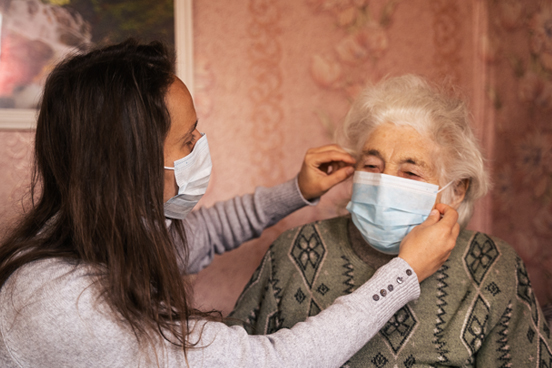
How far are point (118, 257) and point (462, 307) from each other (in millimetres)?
880

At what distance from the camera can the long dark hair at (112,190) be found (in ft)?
2.85

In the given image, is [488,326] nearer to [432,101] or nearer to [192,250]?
[432,101]

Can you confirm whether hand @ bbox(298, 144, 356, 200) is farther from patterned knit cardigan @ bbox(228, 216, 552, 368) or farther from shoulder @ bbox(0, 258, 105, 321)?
shoulder @ bbox(0, 258, 105, 321)

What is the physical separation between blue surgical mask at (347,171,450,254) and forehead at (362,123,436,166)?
0.08 metres

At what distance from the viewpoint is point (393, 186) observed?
1.24 m

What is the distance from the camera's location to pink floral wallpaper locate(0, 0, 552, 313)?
1.80m

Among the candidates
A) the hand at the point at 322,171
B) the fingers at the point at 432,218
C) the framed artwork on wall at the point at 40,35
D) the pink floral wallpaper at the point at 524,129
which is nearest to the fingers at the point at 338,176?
the hand at the point at 322,171

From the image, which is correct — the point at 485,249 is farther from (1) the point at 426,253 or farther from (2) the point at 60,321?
(2) the point at 60,321

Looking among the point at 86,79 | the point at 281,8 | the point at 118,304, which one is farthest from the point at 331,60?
the point at 118,304

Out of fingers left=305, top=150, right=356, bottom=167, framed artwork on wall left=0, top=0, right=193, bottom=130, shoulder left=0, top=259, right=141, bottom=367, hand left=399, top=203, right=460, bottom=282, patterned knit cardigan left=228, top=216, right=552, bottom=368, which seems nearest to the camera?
shoulder left=0, top=259, right=141, bottom=367

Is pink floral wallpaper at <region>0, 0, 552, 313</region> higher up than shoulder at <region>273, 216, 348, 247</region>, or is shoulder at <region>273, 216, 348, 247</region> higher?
pink floral wallpaper at <region>0, 0, 552, 313</region>

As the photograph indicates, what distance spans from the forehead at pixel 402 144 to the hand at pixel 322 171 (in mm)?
103

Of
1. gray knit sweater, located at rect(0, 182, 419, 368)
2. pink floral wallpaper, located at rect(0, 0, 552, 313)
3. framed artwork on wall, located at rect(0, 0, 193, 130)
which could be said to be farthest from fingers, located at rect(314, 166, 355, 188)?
framed artwork on wall, located at rect(0, 0, 193, 130)

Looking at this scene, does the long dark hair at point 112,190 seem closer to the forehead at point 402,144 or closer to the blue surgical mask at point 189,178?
the blue surgical mask at point 189,178
